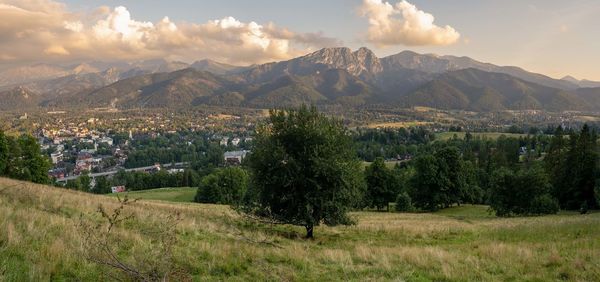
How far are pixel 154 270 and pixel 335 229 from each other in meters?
19.2

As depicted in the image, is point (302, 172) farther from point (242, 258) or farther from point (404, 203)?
point (404, 203)

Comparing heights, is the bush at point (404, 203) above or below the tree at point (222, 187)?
above

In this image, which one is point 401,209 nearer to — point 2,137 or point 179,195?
point 179,195

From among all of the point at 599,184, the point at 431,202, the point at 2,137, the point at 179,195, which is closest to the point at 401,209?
the point at 431,202

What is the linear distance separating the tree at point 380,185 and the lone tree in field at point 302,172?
151 ft

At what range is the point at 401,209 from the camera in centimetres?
6141

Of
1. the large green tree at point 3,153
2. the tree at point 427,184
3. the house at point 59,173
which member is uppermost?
the large green tree at point 3,153

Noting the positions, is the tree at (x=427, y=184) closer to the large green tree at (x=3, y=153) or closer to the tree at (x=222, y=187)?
the tree at (x=222, y=187)

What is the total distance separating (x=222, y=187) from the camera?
268ft

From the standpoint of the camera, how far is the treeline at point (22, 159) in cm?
5856

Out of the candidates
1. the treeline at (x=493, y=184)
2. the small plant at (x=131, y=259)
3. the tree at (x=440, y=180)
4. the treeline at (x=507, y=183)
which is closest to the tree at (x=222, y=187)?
the treeline at (x=493, y=184)

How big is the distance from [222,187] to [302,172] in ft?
210

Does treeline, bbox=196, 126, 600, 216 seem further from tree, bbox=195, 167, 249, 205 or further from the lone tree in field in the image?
the lone tree in field

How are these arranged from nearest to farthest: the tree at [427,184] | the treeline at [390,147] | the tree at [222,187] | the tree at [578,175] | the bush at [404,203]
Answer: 1. the tree at [578,175]
2. the tree at [427,184]
3. the bush at [404,203]
4. the tree at [222,187]
5. the treeline at [390,147]
